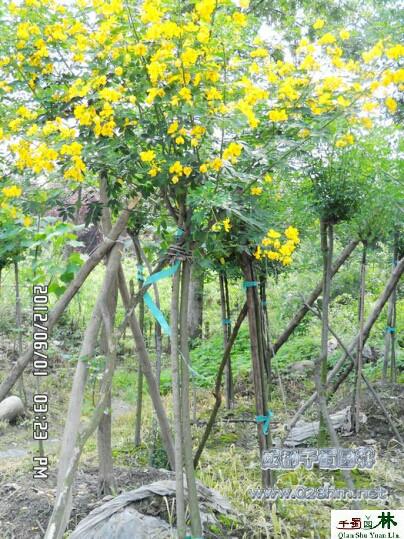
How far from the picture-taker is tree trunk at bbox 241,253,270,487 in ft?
10.00

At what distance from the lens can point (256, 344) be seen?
313 centimetres

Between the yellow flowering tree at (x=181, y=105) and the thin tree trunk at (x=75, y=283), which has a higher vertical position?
the yellow flowering tree at (x=181, y=105)

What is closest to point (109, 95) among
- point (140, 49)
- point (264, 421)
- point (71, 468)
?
point (140, 49)

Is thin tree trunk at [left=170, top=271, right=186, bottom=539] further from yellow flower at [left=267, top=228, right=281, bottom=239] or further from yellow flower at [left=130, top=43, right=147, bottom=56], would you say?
yellow flower at [left=130, top=43, right=147, bottom=56]

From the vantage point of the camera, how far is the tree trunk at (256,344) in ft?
10.00

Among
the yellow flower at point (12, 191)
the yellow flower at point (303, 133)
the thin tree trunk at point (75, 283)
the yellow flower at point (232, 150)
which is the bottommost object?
the thin tree trunk at point (75, 283)

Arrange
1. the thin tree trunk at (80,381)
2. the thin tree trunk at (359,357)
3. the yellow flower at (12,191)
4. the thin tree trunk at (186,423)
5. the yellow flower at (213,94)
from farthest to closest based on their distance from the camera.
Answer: the thin tree trunk at (359,357) → the thin tree trunk at (80,381) → the thin tree trunk at (186,423) → the yellow flower at (12,191) → the yellow flower at (213,94)

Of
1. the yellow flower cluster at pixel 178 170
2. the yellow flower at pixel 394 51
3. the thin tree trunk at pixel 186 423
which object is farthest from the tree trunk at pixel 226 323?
the yellow flower at pixel 394 51

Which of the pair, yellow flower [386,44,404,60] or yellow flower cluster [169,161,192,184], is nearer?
yellow flower [386,44,404,60]

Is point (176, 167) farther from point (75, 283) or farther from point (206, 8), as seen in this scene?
point (75, 283)

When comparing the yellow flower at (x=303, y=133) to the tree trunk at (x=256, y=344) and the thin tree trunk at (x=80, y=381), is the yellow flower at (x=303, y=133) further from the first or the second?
the thin tree trunk at (x=80, y=381)

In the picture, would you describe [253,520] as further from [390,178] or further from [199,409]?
[199,409]

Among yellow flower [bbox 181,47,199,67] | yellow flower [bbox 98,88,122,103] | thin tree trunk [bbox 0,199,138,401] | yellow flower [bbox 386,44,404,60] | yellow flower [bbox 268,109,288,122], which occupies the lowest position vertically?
thin tree trunk [bbox 0,199,138,401]

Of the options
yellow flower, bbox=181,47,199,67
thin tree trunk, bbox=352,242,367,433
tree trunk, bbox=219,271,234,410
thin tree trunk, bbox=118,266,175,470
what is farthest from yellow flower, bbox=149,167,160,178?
tree trunk, bbox=219,271,234,410
